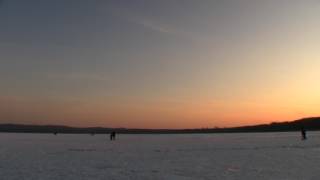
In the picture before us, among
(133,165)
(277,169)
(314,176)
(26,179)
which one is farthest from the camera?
(133,165)

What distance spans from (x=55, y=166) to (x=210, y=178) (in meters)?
6.57

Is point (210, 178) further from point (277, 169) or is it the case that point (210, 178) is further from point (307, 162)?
point (307, 162)

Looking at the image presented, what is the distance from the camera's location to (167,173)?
1653 cm

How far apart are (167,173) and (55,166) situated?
478cm

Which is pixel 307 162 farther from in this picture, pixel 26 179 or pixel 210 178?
pixel 26 179

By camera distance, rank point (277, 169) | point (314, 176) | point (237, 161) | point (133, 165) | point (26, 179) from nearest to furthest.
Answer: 1. point (26, 179)
2. point (314, 176)
3. point (277, 169)
4. point (133, 165)
5. point (237, 161)

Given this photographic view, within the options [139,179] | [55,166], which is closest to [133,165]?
[55,166]

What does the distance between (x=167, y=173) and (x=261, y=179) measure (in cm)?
315

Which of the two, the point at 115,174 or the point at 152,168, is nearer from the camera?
the point at 115,174

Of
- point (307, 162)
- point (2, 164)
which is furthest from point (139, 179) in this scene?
point (307, 162)

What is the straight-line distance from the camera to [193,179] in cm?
1491

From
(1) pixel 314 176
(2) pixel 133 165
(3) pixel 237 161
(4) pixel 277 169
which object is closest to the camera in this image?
(1) pixel 314 176

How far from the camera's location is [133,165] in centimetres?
1947

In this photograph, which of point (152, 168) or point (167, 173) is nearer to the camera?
point (167, 173)
